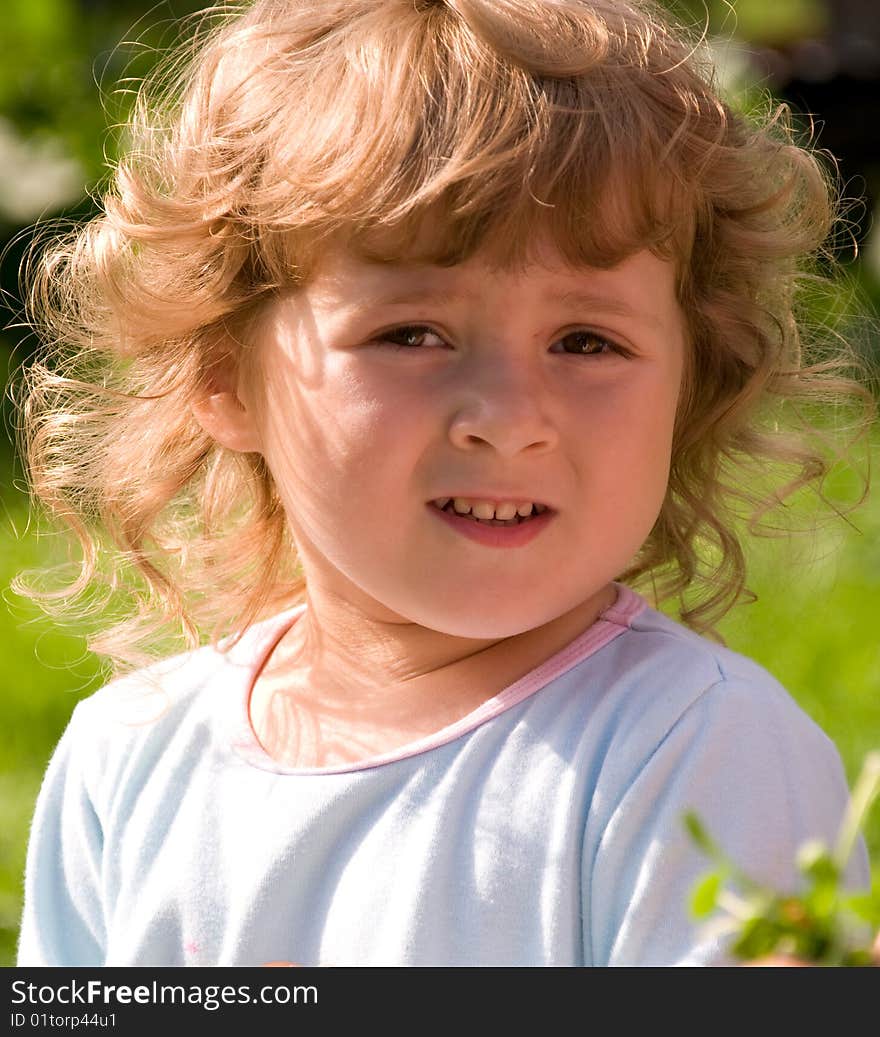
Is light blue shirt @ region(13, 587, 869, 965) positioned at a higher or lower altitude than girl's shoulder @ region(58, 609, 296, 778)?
lower

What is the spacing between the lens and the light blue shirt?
168cm

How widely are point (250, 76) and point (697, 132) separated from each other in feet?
1.96

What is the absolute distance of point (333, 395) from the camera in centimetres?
184

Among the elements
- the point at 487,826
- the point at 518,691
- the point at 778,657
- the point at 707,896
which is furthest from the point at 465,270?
the point at 778,657

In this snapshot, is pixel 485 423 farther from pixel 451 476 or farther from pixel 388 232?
pixel 388 232

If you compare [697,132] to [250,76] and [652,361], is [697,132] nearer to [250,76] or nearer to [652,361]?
[652,361]

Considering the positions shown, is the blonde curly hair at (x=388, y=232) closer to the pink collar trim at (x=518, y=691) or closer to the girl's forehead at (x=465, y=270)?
the girl's forehead at (x=465, y=270)

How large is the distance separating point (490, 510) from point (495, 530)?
0.08 ft

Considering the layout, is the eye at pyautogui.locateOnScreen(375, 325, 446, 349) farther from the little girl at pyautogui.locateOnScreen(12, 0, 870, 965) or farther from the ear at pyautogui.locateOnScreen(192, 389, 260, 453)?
the ear at pyautogui.locateOnScreen(192, 389, 260, 453)

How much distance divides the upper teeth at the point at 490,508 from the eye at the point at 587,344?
19cm

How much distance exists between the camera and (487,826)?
71.6 inches

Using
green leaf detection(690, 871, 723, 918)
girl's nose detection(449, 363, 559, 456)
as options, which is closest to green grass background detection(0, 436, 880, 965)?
girl's nose detection(449, 363, 559, 456)

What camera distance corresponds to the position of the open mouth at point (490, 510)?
5.86 ft
